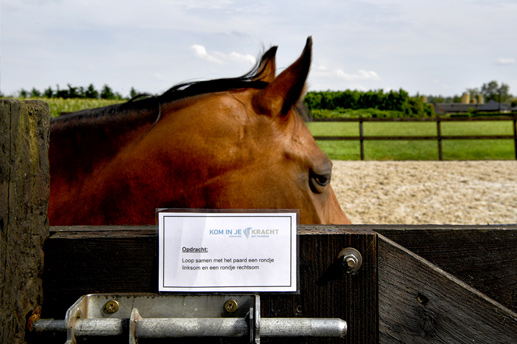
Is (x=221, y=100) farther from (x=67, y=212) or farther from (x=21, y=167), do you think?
(x=21, y=167)

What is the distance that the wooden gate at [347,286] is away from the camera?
2.64ft

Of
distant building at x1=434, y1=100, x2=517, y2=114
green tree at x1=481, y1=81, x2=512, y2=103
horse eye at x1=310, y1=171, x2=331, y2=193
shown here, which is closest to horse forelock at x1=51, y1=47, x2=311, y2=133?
horse eye at x1=310, y1=171, x2=331, y2=193

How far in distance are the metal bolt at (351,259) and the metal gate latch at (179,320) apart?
0.34ft

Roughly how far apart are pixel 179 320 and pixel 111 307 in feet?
0.48

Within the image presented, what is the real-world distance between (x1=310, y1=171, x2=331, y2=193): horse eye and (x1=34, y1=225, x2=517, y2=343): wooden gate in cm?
93

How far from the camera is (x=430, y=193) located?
7.73 m

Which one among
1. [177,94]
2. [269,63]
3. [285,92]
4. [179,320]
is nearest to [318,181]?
[285,92]

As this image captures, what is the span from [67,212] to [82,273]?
3.07 ft

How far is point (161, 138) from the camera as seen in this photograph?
1.67m

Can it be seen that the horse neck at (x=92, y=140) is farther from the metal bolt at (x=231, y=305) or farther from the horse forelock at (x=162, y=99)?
the metal bolt at (x=231, y=305)

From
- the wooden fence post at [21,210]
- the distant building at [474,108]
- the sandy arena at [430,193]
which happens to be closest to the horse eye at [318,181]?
the wooden fence post at [21,210]

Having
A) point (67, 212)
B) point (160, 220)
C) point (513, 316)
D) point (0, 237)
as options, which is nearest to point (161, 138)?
point (67, 212)

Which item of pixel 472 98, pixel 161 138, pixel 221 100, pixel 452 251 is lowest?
pixel 452 251

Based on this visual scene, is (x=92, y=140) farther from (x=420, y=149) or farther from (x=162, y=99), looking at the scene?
(x=420, y=149)
